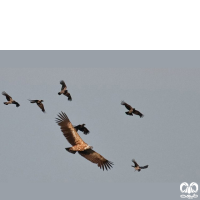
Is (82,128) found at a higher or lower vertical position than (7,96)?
lower

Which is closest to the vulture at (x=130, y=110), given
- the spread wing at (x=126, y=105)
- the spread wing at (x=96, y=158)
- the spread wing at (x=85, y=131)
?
the spread wing at (x=126, y=105)

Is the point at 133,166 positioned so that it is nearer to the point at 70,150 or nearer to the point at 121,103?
the point at 121,103

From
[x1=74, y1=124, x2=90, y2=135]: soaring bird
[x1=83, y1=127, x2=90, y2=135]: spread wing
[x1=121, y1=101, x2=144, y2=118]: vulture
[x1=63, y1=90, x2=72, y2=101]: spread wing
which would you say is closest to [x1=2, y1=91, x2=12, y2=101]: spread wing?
[x1=63, y1=90, x2=72, y2=101]: spread wing

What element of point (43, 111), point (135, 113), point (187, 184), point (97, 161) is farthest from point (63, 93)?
point (187, 184)

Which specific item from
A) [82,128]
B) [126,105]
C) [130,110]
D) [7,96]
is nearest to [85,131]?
[82,128]

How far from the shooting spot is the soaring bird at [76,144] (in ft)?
104

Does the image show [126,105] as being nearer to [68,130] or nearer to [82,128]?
[82,128]

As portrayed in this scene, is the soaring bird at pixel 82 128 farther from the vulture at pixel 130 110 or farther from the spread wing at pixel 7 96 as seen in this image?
the spread wing at pixel 7 96

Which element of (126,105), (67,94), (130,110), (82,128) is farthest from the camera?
(67,94)

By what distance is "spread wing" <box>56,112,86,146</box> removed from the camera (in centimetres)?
3182

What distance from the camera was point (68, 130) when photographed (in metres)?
32.1

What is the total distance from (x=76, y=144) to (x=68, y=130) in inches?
34.5

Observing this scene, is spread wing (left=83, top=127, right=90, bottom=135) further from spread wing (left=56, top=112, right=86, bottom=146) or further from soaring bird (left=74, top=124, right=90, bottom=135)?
spread wing (left=56, top=112, right=86, bottom=146)

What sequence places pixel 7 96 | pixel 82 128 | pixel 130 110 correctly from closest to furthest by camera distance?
pixel 82 128
pixel 130 110
pixel 7 96
